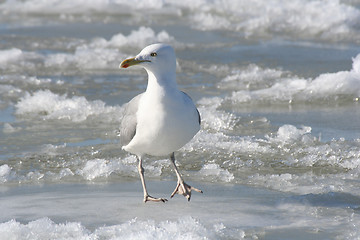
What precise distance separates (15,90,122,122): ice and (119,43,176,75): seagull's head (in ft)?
8.01

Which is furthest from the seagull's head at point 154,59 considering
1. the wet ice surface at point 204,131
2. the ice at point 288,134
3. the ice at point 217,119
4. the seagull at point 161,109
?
the ice at point 217,119

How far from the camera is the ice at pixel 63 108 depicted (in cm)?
639

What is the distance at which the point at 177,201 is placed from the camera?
4.10 m

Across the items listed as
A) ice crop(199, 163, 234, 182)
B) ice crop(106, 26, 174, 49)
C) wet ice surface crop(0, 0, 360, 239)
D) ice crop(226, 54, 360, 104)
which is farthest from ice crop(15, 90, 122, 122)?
ice crop(106, 26, 174, 49)

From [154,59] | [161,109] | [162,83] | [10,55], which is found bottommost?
[10,55]

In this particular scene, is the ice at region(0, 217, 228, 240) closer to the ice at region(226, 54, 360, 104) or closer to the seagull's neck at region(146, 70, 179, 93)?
the seagull's neck at region(146, 70, 179, 93)

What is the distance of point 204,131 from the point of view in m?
5.65

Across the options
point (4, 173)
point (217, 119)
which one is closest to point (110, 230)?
point (4, 173)

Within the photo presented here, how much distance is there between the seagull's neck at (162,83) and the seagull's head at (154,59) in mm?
25

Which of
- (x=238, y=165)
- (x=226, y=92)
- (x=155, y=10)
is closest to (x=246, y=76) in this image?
(x=226, y=92)

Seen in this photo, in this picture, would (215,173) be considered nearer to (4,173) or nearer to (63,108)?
(4,173)

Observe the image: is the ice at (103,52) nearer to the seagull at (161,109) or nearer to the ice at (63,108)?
the ice at (63,108)

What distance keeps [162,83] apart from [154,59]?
0.50 ft

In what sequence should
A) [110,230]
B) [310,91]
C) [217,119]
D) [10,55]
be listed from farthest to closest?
[10,55] → [310,91] → [217,119] → [110,230]
